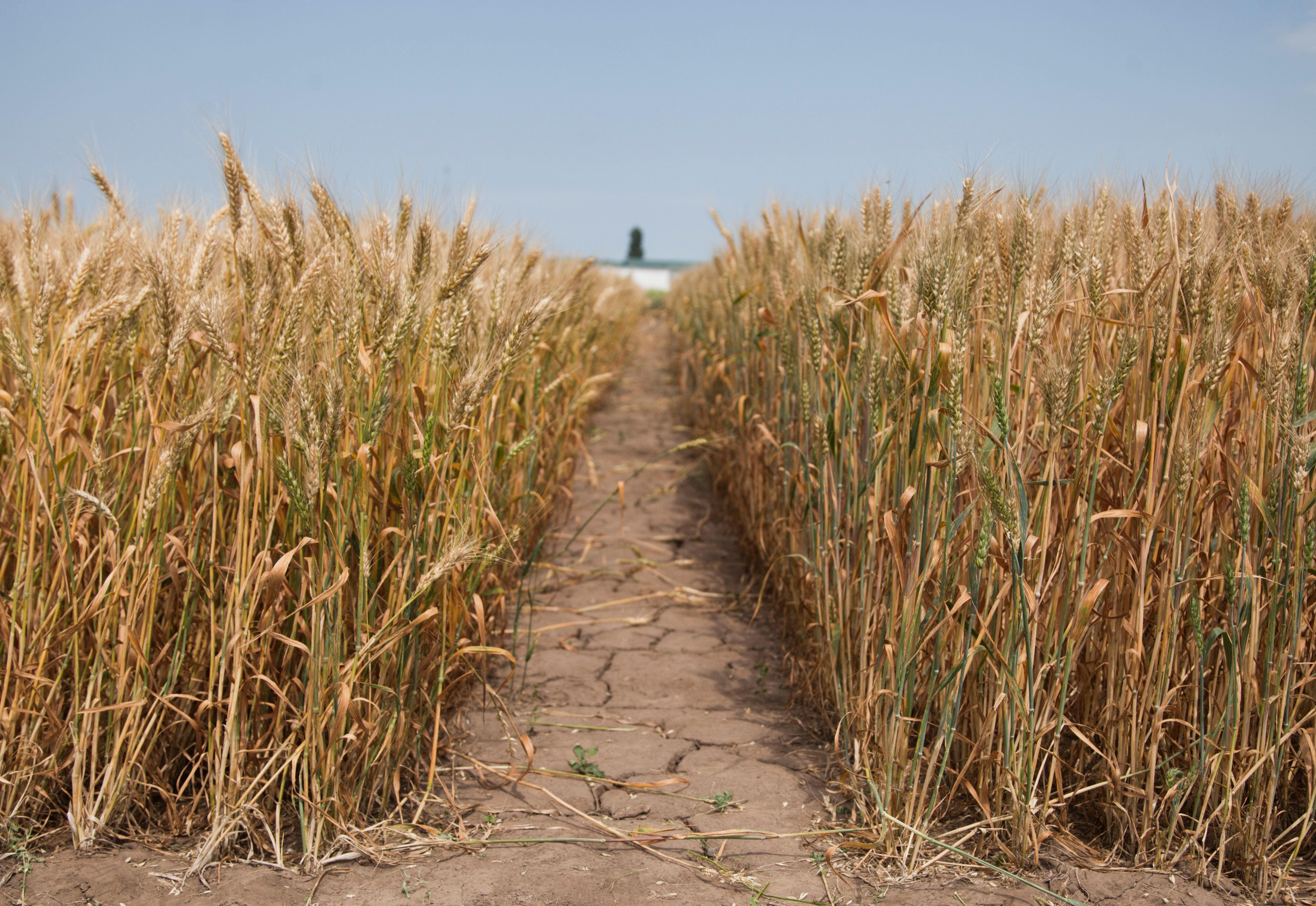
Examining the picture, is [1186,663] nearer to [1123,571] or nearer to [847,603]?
[1123,571]

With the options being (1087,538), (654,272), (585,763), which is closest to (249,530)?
(585,763)

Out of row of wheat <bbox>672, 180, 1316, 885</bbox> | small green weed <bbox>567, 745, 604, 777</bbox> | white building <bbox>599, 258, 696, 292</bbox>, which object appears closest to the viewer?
row of wheat <bbox>672, 180, 1316, 885</bbox>

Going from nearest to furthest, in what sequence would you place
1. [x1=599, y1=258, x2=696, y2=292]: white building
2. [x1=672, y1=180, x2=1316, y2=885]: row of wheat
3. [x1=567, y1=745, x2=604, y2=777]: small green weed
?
[x1=672, y1=180, x2=1316, y2=885]: row of wheat, [x1=567, y1=745, x2=604, y2=777]: small green weed, [x1=599, y1=258, x2=696, y2=292]: white building

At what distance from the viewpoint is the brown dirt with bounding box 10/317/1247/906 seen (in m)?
1.74

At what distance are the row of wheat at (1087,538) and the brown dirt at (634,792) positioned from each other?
192mm

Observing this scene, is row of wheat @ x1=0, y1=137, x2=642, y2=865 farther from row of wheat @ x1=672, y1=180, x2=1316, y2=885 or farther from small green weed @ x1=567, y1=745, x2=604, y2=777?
row of wheat @ x1=672, y1=180, x2=1316, y2=885

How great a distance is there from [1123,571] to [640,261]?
49855mm

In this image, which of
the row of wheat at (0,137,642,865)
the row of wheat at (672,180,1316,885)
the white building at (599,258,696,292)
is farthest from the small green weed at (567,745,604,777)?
the white building at (599,258,696,292)

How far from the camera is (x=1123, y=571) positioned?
1.82 metres

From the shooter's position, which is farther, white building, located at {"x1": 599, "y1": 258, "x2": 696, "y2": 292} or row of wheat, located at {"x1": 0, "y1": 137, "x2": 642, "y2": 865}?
white building, located at {"x1": 599, "y1": 258, "x2": 696, "y2": 292}

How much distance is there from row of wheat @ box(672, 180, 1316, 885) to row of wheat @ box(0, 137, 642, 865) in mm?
900

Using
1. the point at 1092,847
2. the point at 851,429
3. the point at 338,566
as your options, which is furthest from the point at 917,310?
the point at 338,566

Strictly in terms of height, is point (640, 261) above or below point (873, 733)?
above

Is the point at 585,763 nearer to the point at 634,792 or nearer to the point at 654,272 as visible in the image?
the point at 634,792
